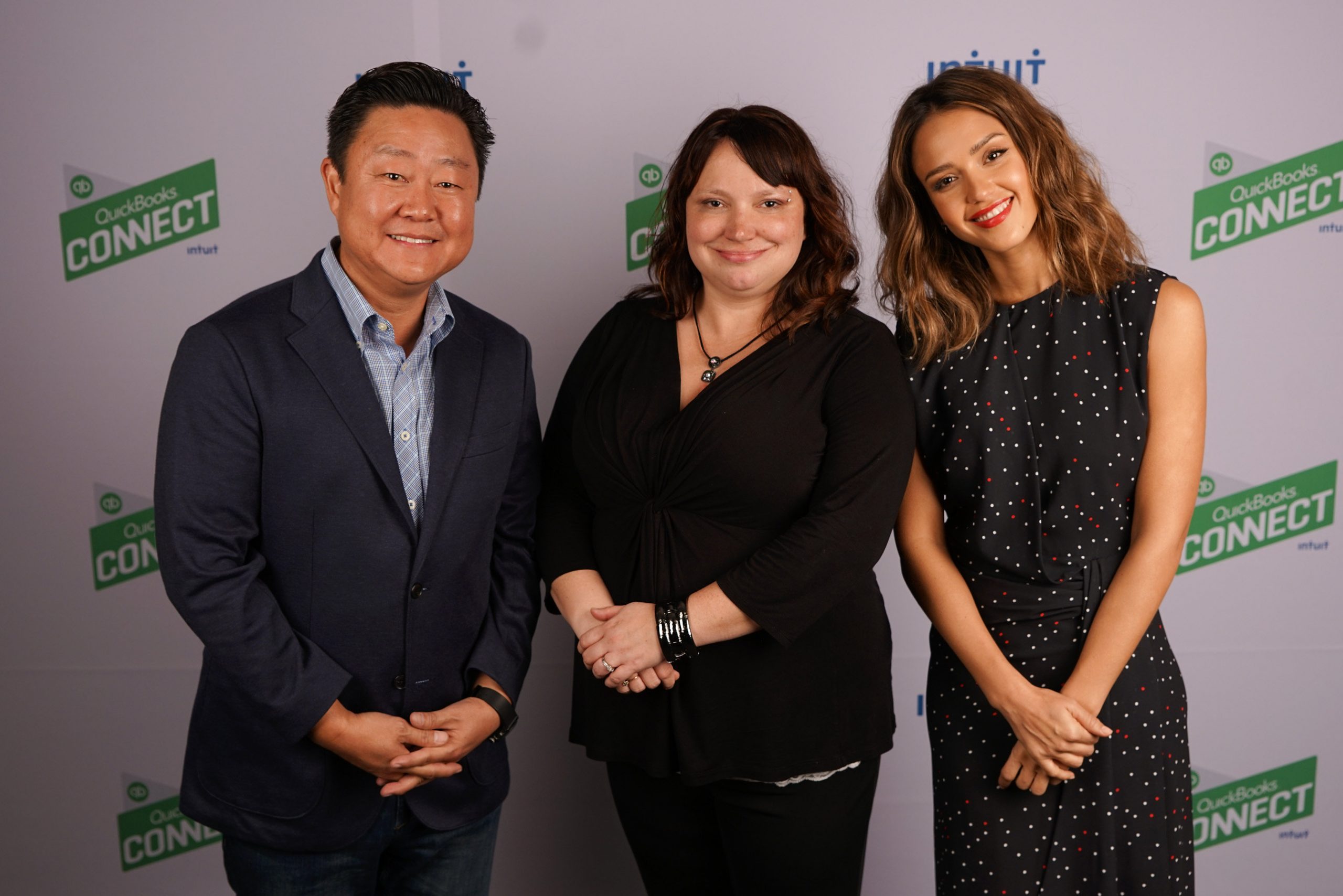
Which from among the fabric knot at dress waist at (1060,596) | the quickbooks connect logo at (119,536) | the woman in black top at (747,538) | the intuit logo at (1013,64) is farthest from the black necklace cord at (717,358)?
the quickbooks connect logo at (119,536)

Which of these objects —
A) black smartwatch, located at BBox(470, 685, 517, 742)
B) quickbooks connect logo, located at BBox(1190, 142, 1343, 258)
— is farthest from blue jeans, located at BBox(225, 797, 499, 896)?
quickbooks connect logo, located at BBox(1190, 142, 1343, 258)

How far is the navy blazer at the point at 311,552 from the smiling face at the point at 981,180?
2.64ft

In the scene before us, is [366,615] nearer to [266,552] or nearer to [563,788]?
[266,552]

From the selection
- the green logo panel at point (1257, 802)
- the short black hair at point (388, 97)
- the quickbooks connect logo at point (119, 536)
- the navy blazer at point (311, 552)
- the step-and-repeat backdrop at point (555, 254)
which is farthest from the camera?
the green logo panel at point (1257, 802)

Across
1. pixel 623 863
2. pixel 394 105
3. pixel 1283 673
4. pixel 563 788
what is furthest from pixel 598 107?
pixel 1283 673

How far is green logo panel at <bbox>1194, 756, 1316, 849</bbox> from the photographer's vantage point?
2.64 meters

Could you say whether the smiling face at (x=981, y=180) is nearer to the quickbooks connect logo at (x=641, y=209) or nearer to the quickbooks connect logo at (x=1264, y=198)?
the quickbooks connect logo at (x=641, y=209)

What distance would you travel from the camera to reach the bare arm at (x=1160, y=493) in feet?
4.97

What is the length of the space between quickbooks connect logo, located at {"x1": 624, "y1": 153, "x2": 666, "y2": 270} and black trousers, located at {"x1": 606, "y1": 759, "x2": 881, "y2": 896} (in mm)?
1266

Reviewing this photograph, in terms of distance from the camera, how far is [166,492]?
1367 mm

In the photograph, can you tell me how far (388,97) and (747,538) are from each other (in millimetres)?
886

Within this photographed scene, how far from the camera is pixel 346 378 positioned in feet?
4.71

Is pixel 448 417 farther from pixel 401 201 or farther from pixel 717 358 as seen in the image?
pixel 717 358

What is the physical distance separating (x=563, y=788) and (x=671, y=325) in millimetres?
1446
